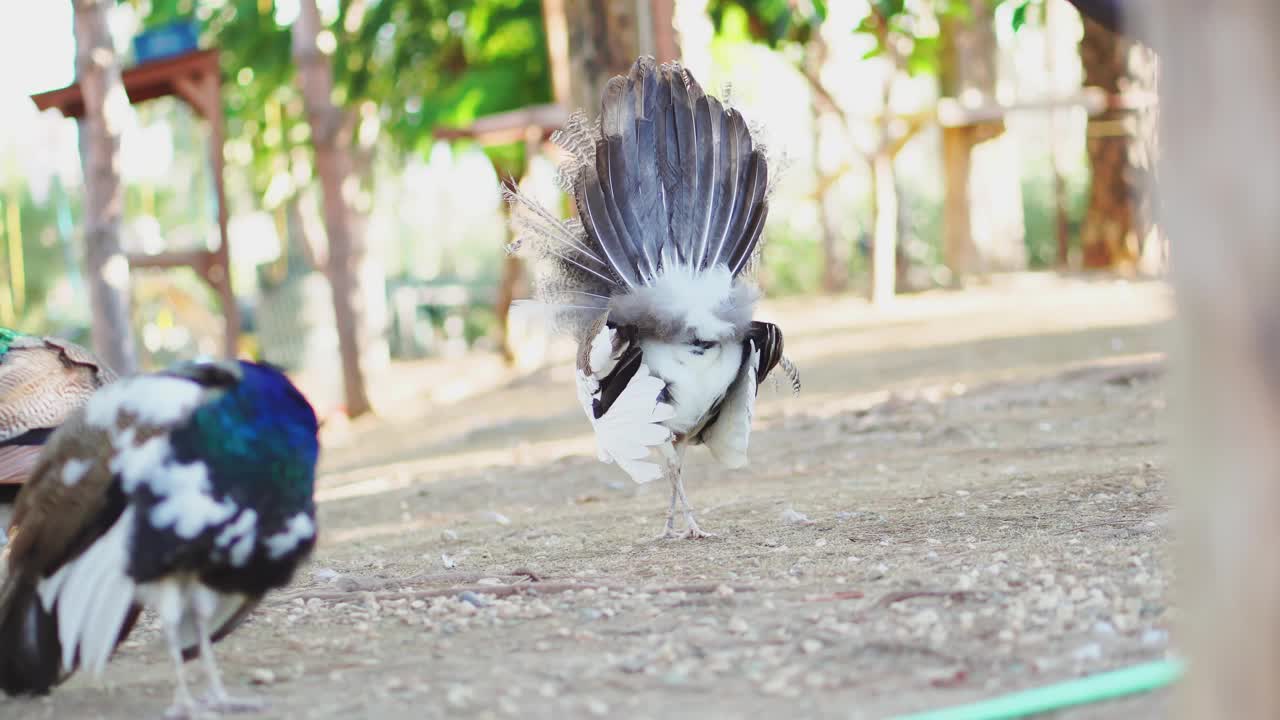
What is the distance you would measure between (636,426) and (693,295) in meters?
0.55

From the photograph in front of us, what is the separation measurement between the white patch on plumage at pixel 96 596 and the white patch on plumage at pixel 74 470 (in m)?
0.14

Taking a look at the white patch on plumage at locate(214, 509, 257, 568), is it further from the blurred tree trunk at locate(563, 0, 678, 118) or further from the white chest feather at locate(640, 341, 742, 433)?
the blurred tree trunk at locate(563, 0, 678, 118)

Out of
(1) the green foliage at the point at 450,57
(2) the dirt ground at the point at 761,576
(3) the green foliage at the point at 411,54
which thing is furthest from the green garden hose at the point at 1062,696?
(1) the green foliage at the point at 450,57

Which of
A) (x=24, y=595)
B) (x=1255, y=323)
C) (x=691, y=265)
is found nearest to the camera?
(x=1255, y=323)

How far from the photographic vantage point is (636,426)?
15.0 ft

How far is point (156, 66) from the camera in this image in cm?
946

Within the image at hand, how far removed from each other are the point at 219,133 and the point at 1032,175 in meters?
24.9

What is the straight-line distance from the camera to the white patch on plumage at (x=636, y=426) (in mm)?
4539

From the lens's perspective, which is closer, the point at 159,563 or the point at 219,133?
the point at 159,563

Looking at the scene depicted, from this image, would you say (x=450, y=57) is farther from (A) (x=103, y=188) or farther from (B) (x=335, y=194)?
(A) (x=103, y=188)

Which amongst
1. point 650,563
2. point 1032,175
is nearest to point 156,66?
point 650,563

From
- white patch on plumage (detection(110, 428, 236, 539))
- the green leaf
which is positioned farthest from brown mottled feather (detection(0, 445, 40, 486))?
the green leaf

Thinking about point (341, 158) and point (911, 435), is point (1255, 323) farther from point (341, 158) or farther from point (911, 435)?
point (341, 158)

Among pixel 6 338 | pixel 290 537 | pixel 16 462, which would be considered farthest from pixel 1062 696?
pixel 6 338
